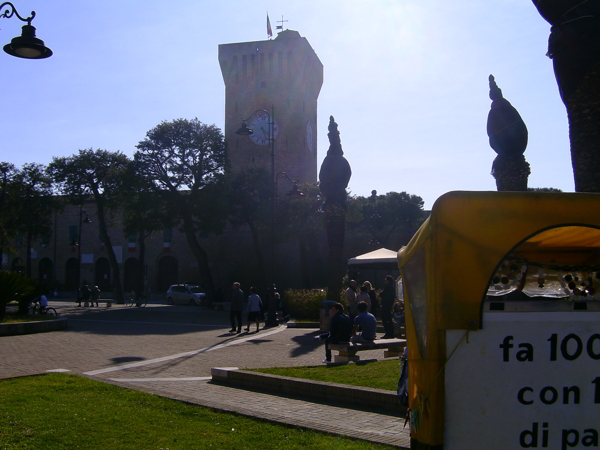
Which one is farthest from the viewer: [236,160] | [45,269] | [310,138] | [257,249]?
[45,269]

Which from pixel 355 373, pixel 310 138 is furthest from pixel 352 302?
pixel 310 138

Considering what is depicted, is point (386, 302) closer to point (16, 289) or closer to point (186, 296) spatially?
point (16, 289)

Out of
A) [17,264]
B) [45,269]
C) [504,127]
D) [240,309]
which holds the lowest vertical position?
[240,309]

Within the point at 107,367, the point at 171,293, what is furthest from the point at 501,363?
the point at 171,293

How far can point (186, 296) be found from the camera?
42125 millimetres

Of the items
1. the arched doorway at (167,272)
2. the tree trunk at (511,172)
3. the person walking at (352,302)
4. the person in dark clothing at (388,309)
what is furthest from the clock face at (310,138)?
the tree trunk at (511,172)

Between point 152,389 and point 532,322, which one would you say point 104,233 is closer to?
point 152,389

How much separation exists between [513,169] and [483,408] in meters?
10.0

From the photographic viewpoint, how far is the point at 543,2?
384 inches

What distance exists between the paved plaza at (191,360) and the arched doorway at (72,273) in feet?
123

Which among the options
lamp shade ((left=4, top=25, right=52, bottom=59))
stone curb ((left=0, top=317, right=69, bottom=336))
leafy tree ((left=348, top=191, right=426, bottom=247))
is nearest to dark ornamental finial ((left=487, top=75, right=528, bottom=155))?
lamp shade ((left=4, top=25, right=52, bottom=59))

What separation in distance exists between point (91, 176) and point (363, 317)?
34.0 metres

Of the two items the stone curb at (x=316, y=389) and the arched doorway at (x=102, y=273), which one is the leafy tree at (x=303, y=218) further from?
the stone curb at (x=316, y=389)

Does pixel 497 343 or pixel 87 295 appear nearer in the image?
pixel 497 343
